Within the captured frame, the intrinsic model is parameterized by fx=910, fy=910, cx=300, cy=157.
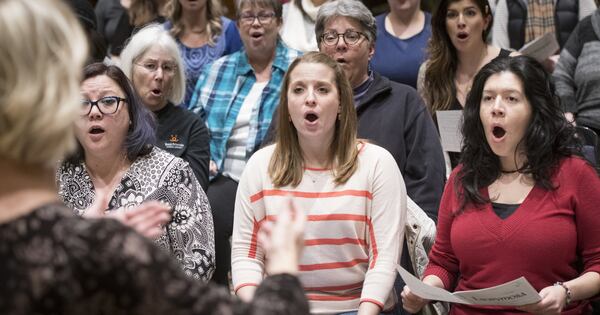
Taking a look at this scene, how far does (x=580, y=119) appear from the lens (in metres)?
4.05

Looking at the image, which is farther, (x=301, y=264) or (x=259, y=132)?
(x=259, y=132)

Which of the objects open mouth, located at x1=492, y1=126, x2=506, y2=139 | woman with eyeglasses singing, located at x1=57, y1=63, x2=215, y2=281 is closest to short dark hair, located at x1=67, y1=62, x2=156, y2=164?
woman with eyeglasses singing, located at x1=57, y1=63, x2=215, y2=281

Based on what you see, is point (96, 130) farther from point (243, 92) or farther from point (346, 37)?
point (243, 92)

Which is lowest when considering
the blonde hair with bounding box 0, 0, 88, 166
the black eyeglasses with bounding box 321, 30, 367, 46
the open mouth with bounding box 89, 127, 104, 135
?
the open mouth with bounding box 89, 127, 104, 135

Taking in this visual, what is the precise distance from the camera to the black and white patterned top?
317cm

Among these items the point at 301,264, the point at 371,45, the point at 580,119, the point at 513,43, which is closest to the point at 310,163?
the point at 301,264

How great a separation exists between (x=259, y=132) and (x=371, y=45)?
74 cm

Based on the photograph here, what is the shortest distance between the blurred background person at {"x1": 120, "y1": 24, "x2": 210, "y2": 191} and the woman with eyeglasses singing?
2.53 ft

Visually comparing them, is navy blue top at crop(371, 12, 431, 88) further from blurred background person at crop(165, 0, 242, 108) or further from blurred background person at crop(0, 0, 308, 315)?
blurred background person at crop(0, 0, 308, 315)

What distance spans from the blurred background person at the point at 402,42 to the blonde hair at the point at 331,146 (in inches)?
55.2

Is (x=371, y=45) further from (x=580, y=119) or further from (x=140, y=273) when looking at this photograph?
(x=140, y=273)

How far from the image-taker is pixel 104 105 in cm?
323

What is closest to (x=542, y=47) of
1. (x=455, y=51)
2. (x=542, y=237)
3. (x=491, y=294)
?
(x=455, y=51)

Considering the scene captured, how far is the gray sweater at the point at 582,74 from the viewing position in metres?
4.06
